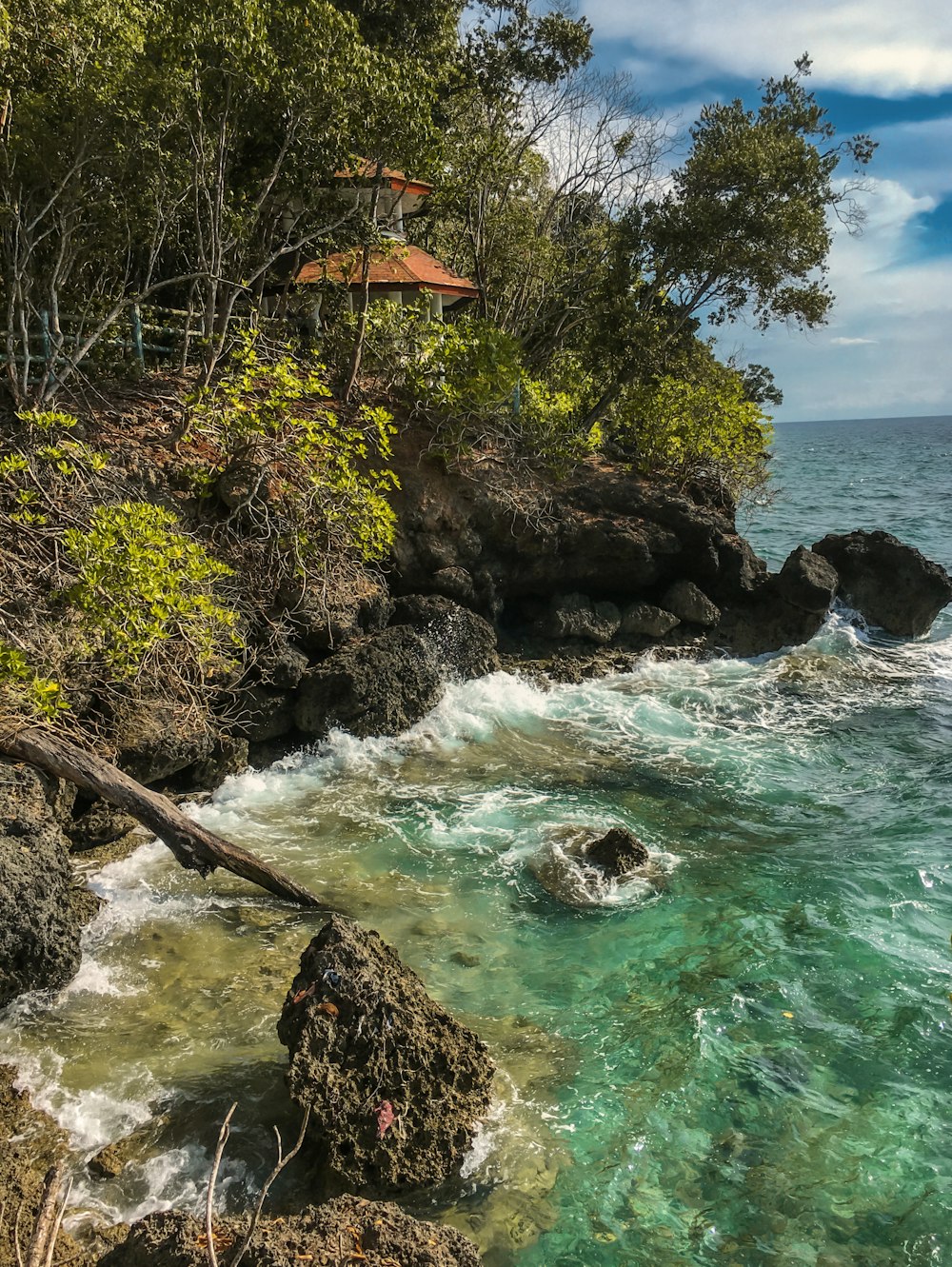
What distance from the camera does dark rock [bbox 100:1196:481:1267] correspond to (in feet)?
11.7

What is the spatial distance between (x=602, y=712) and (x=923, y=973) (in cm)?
659

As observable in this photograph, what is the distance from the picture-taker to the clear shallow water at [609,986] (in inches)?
195

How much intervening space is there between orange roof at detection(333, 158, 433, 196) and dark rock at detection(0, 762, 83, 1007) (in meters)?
10.5

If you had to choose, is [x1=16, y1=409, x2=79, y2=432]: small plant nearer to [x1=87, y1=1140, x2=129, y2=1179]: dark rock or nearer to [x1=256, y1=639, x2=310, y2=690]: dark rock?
[x1=256, y1=639, x2=310, y2=690]: dark rock

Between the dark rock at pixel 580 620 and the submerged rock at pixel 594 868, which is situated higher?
the dark rock at pixel 580 620

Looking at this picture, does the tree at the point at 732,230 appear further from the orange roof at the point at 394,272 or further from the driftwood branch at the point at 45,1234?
the driftwood branch at the point at 45,1234

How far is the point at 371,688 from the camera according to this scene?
1151cm

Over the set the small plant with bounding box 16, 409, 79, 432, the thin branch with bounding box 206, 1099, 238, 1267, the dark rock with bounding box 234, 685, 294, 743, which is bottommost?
the dark rock with bounding box 234, 685, 294, 743

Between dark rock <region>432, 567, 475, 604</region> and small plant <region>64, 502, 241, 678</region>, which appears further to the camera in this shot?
dark rock <region>432, 567, 475, 604</region>

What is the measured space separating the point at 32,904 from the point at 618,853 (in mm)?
5028

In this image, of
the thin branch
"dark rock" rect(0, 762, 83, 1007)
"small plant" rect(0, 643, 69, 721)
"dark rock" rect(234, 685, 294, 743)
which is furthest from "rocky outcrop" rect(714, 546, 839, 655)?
the thin branch

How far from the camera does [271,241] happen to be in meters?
13.5

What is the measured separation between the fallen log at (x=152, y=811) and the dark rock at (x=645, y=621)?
31.2 feet

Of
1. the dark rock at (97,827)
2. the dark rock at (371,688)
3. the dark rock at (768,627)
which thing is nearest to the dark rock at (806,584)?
the dark rock at (768,627)
